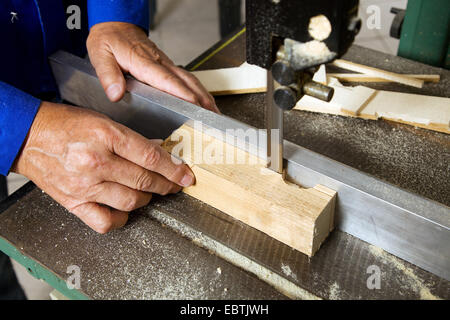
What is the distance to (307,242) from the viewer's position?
874 millimetres

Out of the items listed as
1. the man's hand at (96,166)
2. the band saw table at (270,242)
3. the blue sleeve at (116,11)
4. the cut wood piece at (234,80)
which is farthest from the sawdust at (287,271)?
the blue sleeve at (116,11)

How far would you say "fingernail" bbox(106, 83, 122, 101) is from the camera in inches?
44.7

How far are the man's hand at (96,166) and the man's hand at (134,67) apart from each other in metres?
0.21

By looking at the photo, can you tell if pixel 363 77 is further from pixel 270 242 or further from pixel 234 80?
pixel 270 242

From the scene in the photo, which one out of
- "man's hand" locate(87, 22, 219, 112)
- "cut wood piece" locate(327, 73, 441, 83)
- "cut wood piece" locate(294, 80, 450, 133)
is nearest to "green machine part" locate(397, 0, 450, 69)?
"cut wood piece" locate(327, 73, 441, 83)

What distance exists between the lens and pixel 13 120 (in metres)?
0.98

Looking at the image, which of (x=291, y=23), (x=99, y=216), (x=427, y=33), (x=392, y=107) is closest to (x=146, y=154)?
(x=99, y=216)

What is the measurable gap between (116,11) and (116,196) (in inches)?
26.4

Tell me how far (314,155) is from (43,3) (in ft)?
2.92

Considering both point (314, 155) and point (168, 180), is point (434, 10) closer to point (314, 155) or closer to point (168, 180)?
point (314, 155)

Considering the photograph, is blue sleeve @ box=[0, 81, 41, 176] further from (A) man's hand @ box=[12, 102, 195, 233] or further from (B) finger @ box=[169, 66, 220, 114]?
(B) finger @ box=[169, 66, 220, 114]

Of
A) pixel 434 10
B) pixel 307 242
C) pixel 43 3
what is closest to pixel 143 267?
pixel 307 242

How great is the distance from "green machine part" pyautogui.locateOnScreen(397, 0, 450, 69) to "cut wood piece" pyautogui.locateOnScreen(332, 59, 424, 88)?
205 millimetres
